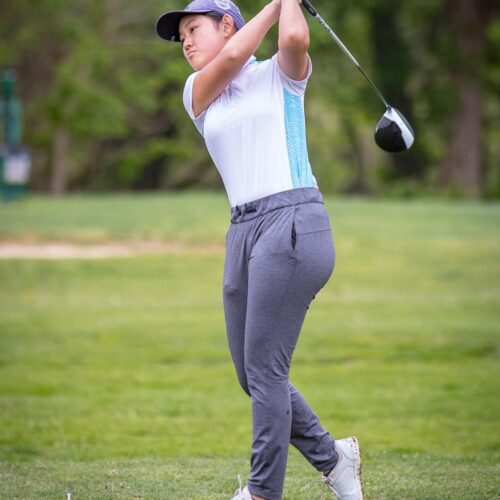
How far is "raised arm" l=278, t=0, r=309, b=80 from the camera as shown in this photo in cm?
393

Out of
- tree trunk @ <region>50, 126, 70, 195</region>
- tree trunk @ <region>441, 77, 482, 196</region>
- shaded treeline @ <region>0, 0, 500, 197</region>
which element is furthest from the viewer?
tree trunk @ <region>50, 126, 70, 195</region>

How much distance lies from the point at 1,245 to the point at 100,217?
244 cm

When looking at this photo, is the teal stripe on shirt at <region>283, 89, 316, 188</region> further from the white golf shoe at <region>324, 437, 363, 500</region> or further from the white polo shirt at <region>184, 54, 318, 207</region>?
the white golf shoe at <region>324, 437, 363, 500</region>

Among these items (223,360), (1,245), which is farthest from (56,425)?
(1,245)

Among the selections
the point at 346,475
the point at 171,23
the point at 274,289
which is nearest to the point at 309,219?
the point at 274,289

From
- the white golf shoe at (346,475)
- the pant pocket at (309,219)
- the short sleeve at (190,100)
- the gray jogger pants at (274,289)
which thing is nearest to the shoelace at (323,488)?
the white golf shoe at (346,475)

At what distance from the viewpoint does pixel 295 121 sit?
408cm

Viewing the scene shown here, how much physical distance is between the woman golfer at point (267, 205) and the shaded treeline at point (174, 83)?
993 inches

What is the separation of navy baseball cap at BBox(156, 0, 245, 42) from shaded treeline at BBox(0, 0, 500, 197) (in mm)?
24953

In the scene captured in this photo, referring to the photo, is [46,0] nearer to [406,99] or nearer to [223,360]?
[406,99]

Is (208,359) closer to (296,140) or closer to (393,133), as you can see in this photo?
(393,133)

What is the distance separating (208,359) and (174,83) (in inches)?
1017

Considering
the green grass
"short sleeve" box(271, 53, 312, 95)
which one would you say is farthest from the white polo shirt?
→ the green grass

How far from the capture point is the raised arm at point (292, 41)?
393cm
